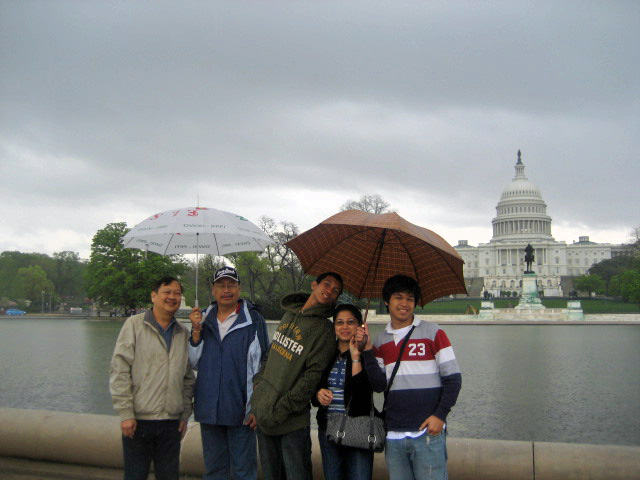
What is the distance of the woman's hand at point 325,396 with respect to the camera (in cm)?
402

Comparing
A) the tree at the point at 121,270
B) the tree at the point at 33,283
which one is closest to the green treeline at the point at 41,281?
the tree at the point at 33,283

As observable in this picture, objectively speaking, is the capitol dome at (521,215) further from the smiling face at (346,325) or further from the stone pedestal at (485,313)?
the smiling face at (346,325)

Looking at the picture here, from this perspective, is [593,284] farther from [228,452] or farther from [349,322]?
[349,322]

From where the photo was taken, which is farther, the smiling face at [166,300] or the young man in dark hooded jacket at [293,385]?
the smiling face at [166,300]

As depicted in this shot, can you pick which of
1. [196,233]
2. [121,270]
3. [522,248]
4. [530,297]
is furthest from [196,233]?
[522,248]

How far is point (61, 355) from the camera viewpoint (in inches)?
741

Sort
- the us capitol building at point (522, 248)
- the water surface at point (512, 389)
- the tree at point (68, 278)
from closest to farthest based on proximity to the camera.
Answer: the water surface at point (512, 389) < the tree at point (68, 278) < the us capitol building at point (522, 248)

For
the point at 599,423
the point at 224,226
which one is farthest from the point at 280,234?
the point at 224,226

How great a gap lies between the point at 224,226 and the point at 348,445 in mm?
2208

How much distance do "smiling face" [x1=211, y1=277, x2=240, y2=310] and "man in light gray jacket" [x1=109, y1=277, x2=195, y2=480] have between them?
12.3 inches

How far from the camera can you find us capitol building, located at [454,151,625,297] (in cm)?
13662

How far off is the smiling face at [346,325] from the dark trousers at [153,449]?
148cm

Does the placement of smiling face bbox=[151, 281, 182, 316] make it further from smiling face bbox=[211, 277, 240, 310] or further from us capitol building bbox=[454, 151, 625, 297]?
us capitol building bbox=[454, 151, 625, 297]

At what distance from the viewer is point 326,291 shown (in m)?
4.34
